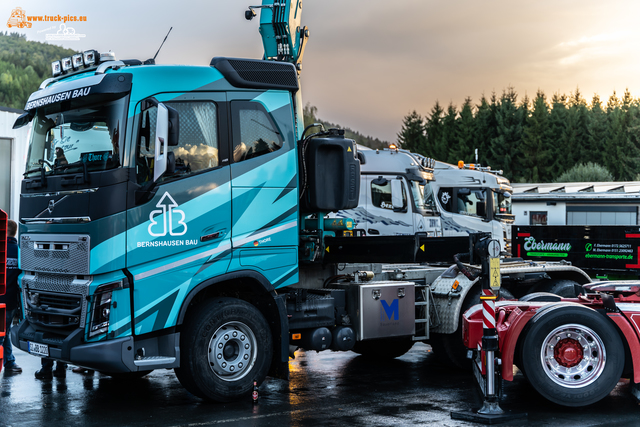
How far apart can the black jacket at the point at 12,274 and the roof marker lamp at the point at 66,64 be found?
2.50 metres

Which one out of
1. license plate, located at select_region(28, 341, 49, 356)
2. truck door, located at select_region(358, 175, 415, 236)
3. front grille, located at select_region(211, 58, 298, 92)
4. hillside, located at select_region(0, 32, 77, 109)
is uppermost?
hillside, located at select_region(0, 32, 77, 109)

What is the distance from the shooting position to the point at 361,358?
10914 millimetres

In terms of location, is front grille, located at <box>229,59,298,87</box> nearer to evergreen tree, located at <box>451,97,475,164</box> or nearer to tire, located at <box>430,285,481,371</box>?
tire, located at <box>430,285,481,371</box>

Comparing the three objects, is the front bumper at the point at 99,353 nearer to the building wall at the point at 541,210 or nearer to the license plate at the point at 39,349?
the license plate at the point at 39,349

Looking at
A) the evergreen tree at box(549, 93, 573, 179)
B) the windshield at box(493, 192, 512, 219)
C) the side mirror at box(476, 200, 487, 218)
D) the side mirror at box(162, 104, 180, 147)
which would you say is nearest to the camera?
the side mirror at box(162, 104, 180, 147)

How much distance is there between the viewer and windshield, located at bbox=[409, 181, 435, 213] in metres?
15.5

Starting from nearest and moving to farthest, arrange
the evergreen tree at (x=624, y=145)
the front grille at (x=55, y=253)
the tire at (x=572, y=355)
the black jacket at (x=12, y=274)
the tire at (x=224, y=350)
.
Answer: the front grille at (x=55, y=253)
the tire at (x=224, y=350)
the tire at (x=572, y=355)
the black jacket at (x=12, y=274)
the evergreen tree at (x=624, y=145)

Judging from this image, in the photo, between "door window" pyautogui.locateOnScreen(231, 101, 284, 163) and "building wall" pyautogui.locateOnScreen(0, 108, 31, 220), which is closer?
"door window" pyautogui.locateOnScreen(231, 101, 284, 163)

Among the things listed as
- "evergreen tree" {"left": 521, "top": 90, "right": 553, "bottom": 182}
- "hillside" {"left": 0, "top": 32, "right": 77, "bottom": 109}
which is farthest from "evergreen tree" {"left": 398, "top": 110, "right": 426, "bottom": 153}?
"hillside" {"left": 0, "top": 32, "right": 77, "bottom": 109}

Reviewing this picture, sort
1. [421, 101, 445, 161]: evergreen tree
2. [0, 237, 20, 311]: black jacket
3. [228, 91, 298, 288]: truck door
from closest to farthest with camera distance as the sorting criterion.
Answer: [228, 91, 298, 288]: truck door < [0, 237, 20, 311]: black jacket < [421, 101, 445, 161]: evergreen tree

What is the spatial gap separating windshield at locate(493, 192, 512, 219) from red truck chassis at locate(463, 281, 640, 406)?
13266 mm

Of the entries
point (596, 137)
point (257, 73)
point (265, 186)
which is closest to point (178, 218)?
point (265, 186)

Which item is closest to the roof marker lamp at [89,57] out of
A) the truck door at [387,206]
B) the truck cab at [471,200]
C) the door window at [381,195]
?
the truck door at [387,206]

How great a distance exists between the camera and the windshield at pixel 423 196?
51.0ft
